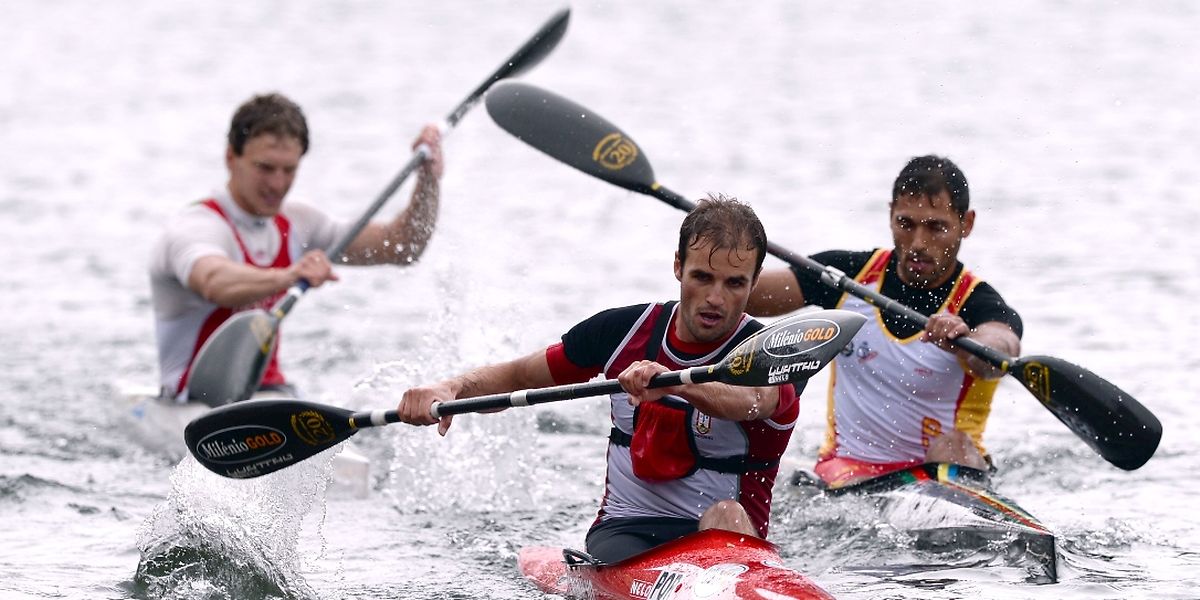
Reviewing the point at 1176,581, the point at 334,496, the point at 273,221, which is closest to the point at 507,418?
the point at 334,496

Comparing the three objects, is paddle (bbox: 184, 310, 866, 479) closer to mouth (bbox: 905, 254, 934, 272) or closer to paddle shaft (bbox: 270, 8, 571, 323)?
mouth (bbox: 905, 254, 934, 272)

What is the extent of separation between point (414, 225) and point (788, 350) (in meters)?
3.98

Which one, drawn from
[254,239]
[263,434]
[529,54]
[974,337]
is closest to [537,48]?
[529,54]

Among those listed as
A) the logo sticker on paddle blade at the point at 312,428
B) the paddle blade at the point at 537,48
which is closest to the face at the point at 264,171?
the paddle blade at the point at 537,48

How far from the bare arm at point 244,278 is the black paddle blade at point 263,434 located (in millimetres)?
2033

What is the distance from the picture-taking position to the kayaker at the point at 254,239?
7.96 m

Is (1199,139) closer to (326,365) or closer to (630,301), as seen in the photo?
(630,301)

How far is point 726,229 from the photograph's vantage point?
5066mm

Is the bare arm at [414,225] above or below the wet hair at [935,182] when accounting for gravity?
below

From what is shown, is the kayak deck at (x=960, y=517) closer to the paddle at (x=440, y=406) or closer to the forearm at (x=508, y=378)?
the paddle at (x=440, y=406)

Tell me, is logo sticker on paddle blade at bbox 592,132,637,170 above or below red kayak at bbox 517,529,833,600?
above

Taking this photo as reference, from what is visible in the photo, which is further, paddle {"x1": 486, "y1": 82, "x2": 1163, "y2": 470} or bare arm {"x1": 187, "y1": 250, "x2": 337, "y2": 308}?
bare arm {"x1": 187, "y1": 250, "x2": 337, "y2": 308}

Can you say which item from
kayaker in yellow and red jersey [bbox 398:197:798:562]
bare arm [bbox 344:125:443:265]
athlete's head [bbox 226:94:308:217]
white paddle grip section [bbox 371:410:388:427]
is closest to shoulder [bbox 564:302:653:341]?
kayaker in yellow and red jersey [bbox 398:197:798:562]

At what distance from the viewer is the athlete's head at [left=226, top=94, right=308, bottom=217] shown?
316 inches
